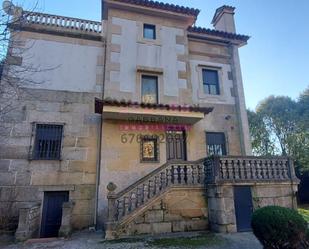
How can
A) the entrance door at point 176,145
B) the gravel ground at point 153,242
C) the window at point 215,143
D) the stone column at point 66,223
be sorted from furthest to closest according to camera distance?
the window at point 215,143 → the entrance door at point 176,145 → the stone column at point 66,223 → the gravel ground at point 153,242

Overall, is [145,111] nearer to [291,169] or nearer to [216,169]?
[216,169]

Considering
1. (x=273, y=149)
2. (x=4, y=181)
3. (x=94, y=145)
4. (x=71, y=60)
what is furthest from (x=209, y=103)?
(x=273, y=149)

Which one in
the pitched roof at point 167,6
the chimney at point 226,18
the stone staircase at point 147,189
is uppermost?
the chimney at point 226,18

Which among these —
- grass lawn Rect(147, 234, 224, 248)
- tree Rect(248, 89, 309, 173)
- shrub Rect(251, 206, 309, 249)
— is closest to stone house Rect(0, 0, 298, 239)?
grass lawn Rect(147, 234, 224, 248)

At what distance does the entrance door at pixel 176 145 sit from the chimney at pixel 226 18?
25.1 ft

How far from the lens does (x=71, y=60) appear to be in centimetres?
1076

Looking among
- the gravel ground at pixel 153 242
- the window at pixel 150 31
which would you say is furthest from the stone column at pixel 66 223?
the window at pixel 150 31

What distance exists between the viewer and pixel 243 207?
7898mm

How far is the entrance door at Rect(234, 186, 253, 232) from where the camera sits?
304 inches

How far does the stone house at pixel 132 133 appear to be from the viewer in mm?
7833

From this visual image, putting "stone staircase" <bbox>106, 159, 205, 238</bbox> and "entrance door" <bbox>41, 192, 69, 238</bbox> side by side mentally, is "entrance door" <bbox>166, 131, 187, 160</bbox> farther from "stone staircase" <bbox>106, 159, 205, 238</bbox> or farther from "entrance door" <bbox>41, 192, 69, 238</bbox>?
"entrance door" <bbox>41, 192, 69, 238</bbox>

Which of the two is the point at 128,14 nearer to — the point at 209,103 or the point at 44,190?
the point at 209,103

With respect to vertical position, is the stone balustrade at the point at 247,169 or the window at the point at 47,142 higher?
the window at the point at 47,142

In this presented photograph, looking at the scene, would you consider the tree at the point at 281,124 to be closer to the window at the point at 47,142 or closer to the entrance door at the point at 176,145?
the entrance door at the point at 176,145
